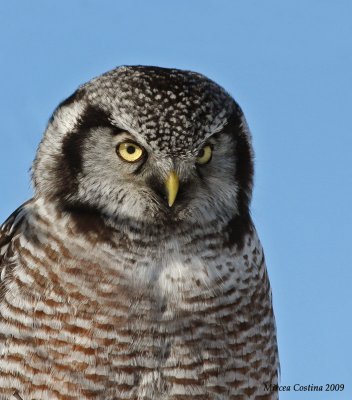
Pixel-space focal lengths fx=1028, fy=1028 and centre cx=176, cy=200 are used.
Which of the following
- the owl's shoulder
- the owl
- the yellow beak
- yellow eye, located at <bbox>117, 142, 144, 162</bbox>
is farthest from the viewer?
the owl's shoulder

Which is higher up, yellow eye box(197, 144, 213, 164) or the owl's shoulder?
yellow eye box(197, 144, 213, 164)

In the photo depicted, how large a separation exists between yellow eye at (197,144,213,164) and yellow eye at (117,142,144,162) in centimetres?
39

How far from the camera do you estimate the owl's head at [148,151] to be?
6.73 metres

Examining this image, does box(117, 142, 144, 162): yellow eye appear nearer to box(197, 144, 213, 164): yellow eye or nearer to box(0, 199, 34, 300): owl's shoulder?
box(197, 144, 213, 164): yellow eye

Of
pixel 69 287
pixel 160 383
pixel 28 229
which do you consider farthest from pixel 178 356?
pixel 28 229

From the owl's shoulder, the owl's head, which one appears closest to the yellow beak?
the owl's head

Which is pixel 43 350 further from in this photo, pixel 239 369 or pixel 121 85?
pixel 121 85

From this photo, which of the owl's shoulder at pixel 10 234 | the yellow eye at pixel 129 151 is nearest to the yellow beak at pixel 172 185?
the yellow eye at pixel 129 151

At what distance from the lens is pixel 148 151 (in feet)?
22.1

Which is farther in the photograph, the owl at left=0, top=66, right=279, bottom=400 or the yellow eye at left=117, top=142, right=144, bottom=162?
the owl at left=0, top=66, right=279, bottom=400

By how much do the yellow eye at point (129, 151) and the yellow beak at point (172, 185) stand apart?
0.85 feet

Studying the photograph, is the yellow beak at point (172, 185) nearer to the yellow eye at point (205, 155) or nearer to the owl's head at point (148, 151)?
the owl's head at point (148, 151)

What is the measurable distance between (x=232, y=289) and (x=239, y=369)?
0.58m

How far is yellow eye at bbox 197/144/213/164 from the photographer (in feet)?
22.5
